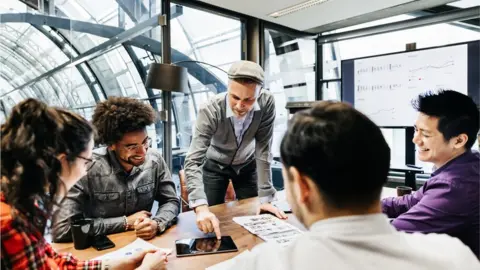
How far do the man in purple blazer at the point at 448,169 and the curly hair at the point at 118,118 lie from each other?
A: 1.26 meters

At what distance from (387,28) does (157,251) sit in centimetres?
383

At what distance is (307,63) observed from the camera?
184 inches

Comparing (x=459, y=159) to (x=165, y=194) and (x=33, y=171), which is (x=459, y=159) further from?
(x=33, y=171)

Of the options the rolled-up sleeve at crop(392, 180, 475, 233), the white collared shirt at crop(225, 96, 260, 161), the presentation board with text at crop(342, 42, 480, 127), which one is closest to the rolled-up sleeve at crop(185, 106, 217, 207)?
the white collared shirt at crop(225, 96, 260, 161)

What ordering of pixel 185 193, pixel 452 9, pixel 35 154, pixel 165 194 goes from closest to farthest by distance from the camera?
pixel 35 154
pixel 165 194
pixel 185 193
pixel 452 9

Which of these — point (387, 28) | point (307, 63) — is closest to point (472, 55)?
point (387, 28)

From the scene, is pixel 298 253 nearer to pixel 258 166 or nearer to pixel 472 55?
pixel 258 166

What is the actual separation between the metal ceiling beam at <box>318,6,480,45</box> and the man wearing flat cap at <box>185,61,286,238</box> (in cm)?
254

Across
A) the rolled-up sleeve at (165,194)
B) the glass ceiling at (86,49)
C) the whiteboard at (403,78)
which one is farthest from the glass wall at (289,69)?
the rolled-up sleeve at (165,194)

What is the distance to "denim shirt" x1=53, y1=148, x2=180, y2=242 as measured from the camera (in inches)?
56.7

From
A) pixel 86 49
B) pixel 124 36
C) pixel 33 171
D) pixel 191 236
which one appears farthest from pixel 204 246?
pixel 124 36

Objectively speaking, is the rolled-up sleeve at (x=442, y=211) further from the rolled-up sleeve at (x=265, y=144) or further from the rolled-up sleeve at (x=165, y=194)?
the rolled-up sleeve at (x=165, y=194)

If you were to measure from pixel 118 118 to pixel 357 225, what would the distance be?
1.32 m

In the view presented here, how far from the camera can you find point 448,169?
4.32 ft
